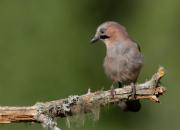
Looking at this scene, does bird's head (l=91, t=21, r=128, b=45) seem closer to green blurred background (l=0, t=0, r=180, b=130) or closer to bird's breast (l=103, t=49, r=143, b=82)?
bird's breast (l=103, t=49, r=143, b=82)

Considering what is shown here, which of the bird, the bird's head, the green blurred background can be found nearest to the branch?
the bird

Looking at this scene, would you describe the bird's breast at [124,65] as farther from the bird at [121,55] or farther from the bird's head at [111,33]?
the bird's head at [111,33]

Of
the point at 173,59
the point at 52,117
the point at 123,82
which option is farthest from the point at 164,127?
the point at 52,117

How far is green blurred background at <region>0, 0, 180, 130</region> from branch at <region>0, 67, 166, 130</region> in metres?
9.08

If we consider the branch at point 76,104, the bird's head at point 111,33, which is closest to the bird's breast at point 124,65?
the bird's head at point 111,33

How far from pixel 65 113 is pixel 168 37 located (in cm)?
1286

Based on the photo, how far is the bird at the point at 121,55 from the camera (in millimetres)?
9453

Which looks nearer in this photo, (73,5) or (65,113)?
(65,113)

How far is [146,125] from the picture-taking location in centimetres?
1961

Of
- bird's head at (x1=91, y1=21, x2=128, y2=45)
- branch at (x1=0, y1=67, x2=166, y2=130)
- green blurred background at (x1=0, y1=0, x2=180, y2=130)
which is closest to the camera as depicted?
branch at (x1=0, y1=67, x2=166, y2=130)

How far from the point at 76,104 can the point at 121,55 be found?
0.86 meters

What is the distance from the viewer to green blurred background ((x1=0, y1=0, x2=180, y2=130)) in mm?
19125

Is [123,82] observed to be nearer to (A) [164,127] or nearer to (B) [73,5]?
(A) [164,127]

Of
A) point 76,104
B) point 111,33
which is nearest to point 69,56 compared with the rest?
point 111,33
